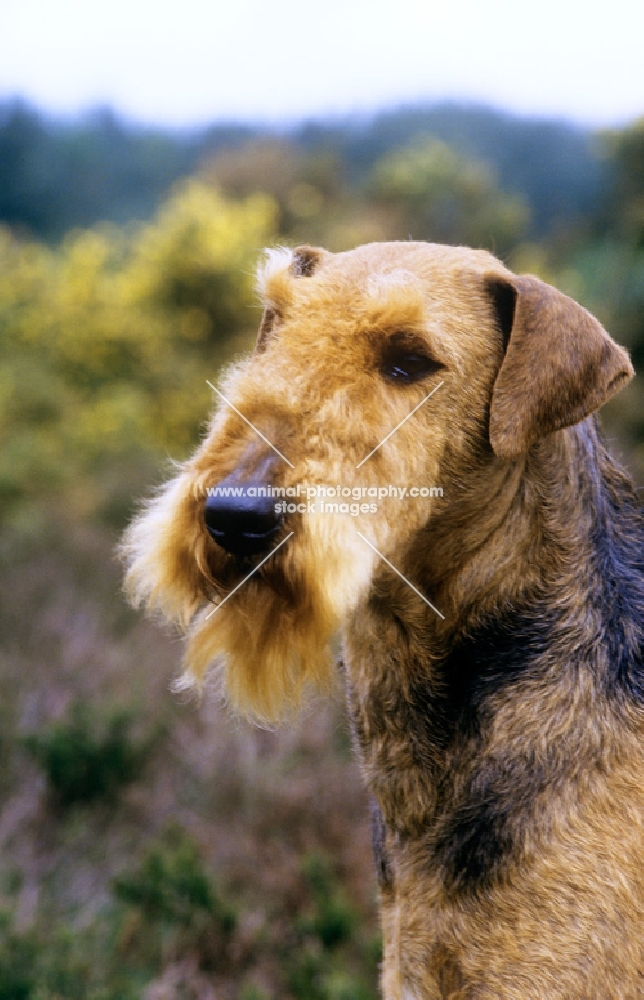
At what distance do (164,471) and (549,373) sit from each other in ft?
9.87

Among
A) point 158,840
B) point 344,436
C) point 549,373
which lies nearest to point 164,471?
point 158,840

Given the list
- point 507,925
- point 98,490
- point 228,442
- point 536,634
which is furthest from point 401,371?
point 98,490

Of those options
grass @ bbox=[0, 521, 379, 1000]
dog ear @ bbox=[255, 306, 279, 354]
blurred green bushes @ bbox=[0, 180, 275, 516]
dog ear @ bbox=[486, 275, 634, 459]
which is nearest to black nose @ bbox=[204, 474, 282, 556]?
dog ear @ bbox=[486, 275, 634, 459]

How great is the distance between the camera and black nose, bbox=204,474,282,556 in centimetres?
158

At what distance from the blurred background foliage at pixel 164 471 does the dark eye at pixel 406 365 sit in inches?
41.8

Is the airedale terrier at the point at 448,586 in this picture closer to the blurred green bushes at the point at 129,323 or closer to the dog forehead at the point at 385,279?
the dog forehead at the point at 385,279

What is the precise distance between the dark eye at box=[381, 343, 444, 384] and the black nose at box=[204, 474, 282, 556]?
40 centimetres

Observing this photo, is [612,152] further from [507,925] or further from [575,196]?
[507,925]

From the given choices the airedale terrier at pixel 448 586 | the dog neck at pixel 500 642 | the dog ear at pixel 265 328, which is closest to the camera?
the airedale terrier at pixel 448 586

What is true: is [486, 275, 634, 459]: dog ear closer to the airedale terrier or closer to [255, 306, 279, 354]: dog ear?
the airedale terrier

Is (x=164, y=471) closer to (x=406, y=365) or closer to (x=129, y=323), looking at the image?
(x=406, y=365)

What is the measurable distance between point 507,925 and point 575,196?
24495 millimetres

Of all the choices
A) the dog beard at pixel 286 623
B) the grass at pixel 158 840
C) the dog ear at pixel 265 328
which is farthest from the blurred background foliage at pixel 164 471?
the dog ear at pixel 265 328

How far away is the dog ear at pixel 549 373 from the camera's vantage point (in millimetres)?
1758
